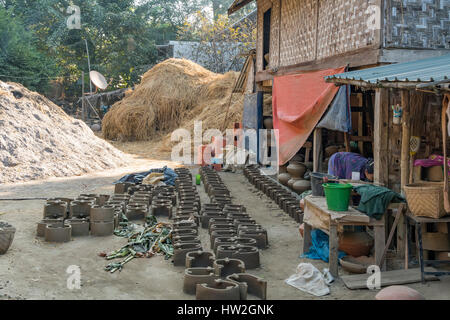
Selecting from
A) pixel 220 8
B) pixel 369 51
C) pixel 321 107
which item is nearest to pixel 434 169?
pixel 369 51

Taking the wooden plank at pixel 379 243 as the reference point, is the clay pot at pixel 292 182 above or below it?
above

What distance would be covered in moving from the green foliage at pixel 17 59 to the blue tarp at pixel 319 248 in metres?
17.4

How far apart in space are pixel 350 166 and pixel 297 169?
3.16m

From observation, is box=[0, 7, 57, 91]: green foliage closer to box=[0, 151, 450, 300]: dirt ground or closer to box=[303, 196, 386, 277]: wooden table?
box=[0, 151, 450, 300]: dirt ground

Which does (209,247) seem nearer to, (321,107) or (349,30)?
(321,107)

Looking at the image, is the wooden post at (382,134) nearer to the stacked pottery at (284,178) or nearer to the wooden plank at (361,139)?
the wooden plank at (361,139)

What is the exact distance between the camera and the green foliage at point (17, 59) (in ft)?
68.6

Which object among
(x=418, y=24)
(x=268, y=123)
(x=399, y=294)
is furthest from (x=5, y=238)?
(x=268, y=123)

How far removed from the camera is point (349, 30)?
7828mm

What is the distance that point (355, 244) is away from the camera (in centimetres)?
577

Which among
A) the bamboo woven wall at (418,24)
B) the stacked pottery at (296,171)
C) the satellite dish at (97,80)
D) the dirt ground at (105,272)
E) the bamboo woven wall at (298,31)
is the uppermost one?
the satellite dish at (97,80)

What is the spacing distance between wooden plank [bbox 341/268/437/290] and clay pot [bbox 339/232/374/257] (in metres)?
0.56

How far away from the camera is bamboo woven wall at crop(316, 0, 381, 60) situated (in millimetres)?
7158

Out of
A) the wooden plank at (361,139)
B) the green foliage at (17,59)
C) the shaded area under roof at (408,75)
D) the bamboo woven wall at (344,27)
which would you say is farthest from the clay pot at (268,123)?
the green foliage at (17,59)
